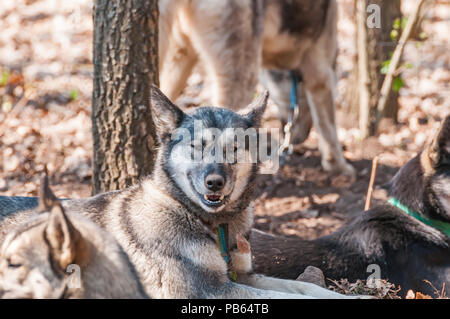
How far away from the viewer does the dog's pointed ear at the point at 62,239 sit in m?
2.47

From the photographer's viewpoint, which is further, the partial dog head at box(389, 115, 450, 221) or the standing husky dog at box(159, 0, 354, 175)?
the standing husky dog at box(159, 0, 354, 175)

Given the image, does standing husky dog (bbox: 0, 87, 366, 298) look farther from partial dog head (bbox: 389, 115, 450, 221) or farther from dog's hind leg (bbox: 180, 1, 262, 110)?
dog's hind leg (bbox: 180, 1, 262, 110)

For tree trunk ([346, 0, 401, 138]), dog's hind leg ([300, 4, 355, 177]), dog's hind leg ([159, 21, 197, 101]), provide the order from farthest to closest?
tree trunk ([346, 0, 401, 138])
dog's hind leg ([300, 4, 355, 177])
dog's hind leg ([159, 21, 197, 101])

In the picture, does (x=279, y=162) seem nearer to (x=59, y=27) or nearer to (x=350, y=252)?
(x=350, y=252)

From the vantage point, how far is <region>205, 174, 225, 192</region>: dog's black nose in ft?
10.6

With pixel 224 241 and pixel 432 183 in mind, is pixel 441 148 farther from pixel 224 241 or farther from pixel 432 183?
pixel 224 241

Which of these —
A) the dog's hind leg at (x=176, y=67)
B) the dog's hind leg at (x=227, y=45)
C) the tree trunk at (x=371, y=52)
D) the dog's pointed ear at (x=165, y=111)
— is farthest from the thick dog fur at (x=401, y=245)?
the tree trunk at (x=371, y=52)

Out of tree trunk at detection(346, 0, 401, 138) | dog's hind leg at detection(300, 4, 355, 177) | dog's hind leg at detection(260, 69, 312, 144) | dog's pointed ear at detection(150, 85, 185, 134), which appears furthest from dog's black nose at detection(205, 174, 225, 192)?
tree trunk at detection(346, 0, 401, 138)

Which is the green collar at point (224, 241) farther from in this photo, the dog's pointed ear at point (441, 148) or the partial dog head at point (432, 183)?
the dog's pointed ear at point (441, 148)

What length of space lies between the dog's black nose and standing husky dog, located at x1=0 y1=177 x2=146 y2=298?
0.74m

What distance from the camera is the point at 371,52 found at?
7766 mm

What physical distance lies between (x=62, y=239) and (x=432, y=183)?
2654 millimetres

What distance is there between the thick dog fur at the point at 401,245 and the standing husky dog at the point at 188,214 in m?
0.49

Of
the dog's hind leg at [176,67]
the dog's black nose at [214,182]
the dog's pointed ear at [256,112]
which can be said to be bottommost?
the dog's black nose at [214,182]
